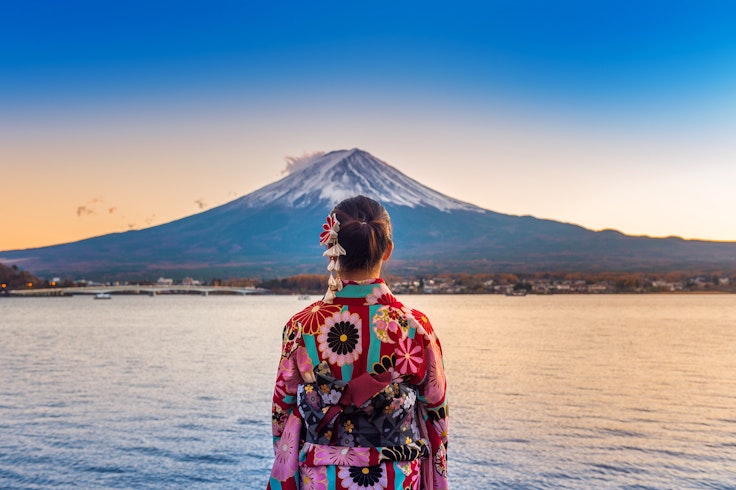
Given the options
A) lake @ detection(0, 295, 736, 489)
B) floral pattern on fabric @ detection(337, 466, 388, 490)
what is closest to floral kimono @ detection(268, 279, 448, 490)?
floral pattern on fabric @ detection(337, 466, 388, 490)

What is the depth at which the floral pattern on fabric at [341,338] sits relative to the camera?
1962 millimetres

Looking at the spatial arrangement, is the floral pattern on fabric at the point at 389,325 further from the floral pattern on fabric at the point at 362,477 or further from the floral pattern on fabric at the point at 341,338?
the floral pattern on fabric at the point at 362,477

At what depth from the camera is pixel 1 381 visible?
52.2 ft

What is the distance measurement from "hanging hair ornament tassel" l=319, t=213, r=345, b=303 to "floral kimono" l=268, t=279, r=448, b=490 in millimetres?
24

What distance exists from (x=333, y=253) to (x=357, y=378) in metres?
0.34

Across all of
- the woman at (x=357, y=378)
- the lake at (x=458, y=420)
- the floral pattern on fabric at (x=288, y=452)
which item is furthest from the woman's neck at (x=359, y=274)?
the lake at (x=458, y=420)

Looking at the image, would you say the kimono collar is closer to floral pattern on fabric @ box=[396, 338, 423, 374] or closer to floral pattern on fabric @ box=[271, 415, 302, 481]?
floral pattern on fabric @ box=[396, 338, 423, 374]

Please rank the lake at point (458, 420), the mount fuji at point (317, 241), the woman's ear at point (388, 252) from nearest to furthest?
the woman's ear at point (388, 252) < the lake at point (458, 420) < the mount fuji at point (317, 241)

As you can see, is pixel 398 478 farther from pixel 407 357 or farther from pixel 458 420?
pixel 458 420

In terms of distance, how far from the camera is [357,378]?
6.36 feet

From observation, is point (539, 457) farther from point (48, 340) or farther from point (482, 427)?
point (48, 340)

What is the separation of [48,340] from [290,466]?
32.4 meters

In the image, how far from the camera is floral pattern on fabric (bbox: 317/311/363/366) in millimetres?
1962

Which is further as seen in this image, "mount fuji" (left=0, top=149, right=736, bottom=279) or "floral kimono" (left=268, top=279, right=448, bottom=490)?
"mount fuji" (left=0, top=149, right=736, bottom=279)
